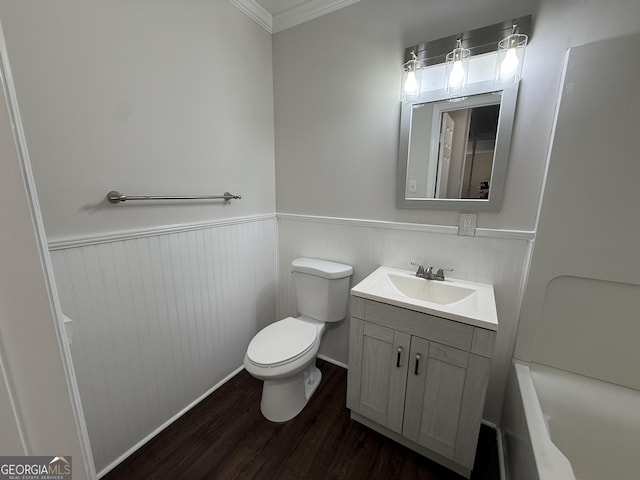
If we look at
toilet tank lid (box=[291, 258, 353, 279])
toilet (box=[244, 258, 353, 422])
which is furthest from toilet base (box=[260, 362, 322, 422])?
toilet tank lid (box=[291, 258, 353, 279])

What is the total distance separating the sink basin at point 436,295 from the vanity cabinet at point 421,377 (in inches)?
1.5

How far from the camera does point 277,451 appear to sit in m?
1.40

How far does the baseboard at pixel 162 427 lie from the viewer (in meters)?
1.28

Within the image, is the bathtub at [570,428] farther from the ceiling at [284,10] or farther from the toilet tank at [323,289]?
the ceiling at [284,10]

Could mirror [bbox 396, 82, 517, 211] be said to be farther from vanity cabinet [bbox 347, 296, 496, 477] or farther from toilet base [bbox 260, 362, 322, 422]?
toilet base [bbox 260, 362, 322, 422]

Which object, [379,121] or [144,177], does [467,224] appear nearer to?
[379,121]

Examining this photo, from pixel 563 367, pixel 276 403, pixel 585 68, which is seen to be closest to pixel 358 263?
pixel 276 403

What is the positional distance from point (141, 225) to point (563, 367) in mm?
2151

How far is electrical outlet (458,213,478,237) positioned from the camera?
142 cm

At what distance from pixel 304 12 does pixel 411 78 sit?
87 cm

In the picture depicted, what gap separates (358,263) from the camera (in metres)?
1.82

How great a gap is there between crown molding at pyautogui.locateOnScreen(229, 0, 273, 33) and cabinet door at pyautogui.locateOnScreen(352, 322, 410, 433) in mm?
1997

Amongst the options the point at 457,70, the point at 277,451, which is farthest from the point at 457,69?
the point at 277,451

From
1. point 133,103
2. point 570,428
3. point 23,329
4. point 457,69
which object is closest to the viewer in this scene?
point 23,329
